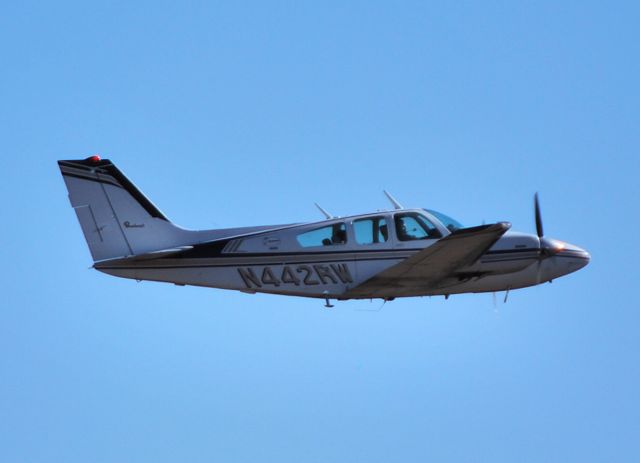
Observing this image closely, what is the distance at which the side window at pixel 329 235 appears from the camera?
26984 mm

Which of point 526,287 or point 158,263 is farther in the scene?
point 526,287

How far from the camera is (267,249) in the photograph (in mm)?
26938

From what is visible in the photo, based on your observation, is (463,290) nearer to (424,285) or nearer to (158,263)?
(424,285)

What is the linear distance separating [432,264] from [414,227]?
3.56 feet

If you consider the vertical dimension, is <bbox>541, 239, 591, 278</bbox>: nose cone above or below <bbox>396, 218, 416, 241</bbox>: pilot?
below

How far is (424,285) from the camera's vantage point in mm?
27438

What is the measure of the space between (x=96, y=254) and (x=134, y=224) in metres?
1.04

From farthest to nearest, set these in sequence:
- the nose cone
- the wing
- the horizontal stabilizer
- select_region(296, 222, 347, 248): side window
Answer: the nose cone → select_region(296, 222, 347, 248): side window → the horizontal stabilizer → the wing

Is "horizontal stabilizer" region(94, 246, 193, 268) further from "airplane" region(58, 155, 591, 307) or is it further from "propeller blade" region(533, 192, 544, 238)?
"propeller blade" region(533, 192, 544, 238)

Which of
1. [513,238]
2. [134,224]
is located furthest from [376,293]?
[134,224]

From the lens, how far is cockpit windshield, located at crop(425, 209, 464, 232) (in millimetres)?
27500

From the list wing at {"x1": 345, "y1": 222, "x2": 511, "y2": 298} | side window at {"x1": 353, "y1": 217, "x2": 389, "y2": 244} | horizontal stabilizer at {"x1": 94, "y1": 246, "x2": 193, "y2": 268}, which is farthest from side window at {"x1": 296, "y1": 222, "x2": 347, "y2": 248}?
horizontal stabilizer at {"x1": 94, "y1": 246, "x2": 193, "y2": 268}

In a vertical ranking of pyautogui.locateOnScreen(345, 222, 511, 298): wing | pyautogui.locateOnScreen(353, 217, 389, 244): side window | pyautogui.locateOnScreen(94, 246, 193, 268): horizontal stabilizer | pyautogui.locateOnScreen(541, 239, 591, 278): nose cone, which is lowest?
pyautogui.locateOnScreen(541, 239, 591, 278): nose cone

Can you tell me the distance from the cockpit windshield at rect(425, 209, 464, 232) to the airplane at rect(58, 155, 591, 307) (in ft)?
0.09
